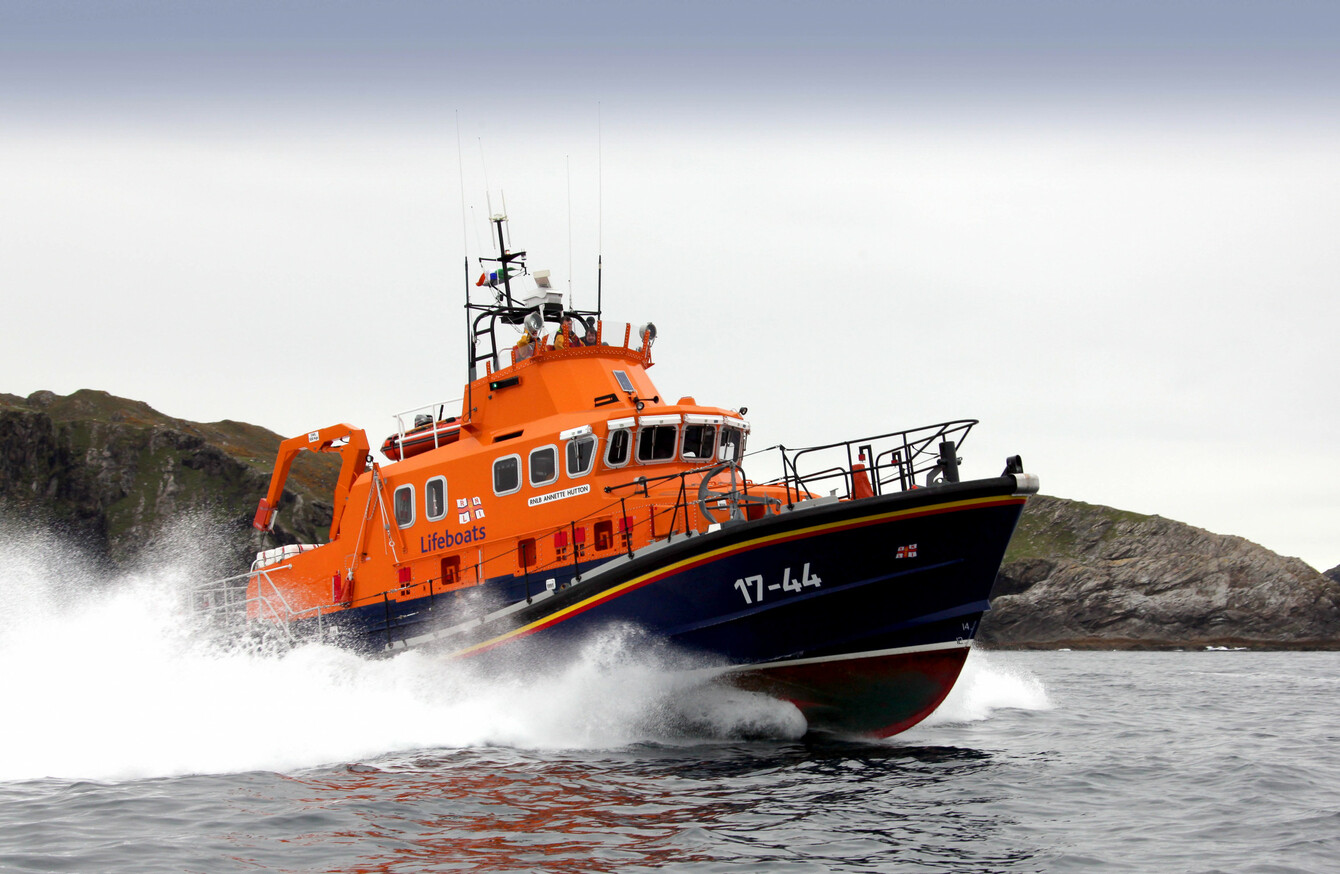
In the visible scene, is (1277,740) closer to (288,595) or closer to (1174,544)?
(288,595)

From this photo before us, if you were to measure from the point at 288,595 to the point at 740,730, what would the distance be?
24.8 feet

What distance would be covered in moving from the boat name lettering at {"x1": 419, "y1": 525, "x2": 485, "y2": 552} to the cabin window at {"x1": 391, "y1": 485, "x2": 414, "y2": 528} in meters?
0.38

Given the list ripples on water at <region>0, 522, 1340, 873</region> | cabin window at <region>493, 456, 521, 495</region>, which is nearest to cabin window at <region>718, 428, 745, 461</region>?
cabin window at <region>493, 456, 521, 495</region>

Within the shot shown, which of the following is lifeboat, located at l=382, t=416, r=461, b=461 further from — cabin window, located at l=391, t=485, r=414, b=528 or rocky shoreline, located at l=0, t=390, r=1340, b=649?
rocky shoreline, located at l=0, t=390, r=1340, b=649

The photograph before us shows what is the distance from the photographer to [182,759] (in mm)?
9812

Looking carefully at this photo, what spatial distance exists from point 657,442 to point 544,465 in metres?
1.37

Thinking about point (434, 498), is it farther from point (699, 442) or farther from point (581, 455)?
point (699, 442)

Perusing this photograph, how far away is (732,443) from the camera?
13.2 m

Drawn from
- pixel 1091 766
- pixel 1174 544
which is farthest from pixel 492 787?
pixel 1174 544

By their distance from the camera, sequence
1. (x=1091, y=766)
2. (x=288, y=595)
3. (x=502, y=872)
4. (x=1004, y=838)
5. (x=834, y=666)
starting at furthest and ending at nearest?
(x=288, y=595), (x=834, y=666), (x=1091, y=766), (x=1004, y=838), (x=502, y=872)

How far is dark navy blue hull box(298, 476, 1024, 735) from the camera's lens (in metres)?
10.2

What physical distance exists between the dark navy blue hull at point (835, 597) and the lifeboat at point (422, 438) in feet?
12.7

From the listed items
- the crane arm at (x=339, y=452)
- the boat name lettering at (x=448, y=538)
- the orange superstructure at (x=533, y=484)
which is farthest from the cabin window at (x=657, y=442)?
the crane arm at (x=339, y=452)

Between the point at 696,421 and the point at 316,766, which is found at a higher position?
the point at 696,421
